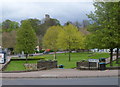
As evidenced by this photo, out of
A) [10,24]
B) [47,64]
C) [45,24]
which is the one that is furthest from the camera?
[45,24]

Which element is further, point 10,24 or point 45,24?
point 45,24

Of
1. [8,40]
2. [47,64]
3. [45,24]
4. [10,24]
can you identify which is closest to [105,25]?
[47,64]

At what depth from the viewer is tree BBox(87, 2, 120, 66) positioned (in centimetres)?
2239

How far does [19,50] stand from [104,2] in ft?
72.7

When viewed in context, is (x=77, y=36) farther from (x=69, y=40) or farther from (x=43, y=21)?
(x=43, y=21)

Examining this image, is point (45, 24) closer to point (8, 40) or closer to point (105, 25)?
point (8, 40)

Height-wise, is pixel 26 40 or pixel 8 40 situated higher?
pixel 8 40

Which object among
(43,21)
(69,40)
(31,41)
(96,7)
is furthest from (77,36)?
(43,21)

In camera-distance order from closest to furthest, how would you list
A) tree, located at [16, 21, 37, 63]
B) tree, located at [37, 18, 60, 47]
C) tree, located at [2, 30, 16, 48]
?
tree, located at [16, 21, 37, 63] → tree, located at [2, 30, 16, 48] → tree, located at [37, 18, 60, 47]

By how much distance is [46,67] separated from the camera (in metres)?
24.0

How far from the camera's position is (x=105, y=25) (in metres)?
22.9

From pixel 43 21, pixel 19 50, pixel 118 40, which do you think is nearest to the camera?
pixel 118 40

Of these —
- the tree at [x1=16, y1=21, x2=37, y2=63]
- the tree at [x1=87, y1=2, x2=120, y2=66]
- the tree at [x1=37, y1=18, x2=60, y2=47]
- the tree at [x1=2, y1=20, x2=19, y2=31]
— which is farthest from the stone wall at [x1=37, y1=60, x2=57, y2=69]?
the tree at [x1=2, y1=20, x2=19, y2=31]

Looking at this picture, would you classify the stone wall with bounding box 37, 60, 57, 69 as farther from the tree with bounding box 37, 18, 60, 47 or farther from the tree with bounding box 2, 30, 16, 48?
the tree with bounding box 37, 18, 60, 47
